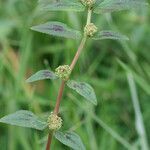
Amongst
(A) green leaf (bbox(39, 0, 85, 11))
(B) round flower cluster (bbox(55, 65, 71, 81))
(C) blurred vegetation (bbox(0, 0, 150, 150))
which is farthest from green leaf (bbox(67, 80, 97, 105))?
(C) blurred vegetation (bbox(0, 0, 150, 150))

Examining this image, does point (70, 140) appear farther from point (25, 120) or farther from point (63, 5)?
point (63, 5)

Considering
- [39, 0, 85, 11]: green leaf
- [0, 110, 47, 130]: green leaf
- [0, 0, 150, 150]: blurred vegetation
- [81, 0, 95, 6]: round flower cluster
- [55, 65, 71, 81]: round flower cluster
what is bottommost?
[0, 0, 150, 150]: blurred vegetation

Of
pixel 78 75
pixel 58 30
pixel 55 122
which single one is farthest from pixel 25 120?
pixel 78 75

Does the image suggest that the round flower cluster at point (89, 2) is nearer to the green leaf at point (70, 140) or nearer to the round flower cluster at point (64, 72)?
the round flower cluster at point (64, 72)

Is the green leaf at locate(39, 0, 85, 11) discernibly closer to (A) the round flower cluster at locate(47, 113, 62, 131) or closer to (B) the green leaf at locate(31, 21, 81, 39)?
(B) the green leaf at locate(31, 21, 81, 39)

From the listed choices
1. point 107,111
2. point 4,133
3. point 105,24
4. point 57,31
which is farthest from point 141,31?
point 57,31

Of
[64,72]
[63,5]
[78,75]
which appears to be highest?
[63,5]

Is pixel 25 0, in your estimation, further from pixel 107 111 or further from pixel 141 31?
pixel 107 111
